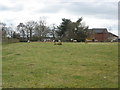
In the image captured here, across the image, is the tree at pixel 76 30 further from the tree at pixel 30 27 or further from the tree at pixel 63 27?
the tree at pixel 30 27

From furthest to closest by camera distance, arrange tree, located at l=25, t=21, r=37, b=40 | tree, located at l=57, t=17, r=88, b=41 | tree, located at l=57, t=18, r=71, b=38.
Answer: tree, located at l=25, t=21, r=37, b=40 < tree, located at l=57, t=18, r=71, b=38 < tree, located at l=57, t=17, r=88, b=41

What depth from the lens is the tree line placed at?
55.9 m

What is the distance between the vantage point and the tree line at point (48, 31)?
55.9m

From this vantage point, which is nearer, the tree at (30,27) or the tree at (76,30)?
the tree at (76,30)

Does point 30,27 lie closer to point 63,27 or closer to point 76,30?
point 63,27

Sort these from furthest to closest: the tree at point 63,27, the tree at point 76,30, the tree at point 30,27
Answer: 1. the tree at point 30,27
2. the tree at point 63,27
3. the tree at point 76,30

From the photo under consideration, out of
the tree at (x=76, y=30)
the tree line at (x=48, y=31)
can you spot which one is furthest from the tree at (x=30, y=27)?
the tree at (x=76, y=30)

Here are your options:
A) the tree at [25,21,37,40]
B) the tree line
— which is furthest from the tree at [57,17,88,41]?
the tree at [25,21,37,40]

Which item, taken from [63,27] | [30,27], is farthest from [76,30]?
[30,27]

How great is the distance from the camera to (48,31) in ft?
217

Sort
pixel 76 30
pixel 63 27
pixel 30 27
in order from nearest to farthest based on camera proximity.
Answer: pixel 76 30, pixel 63 27, pixel 30 27

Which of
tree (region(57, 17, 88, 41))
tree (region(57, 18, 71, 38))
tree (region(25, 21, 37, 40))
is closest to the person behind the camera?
tree (region(57, 17, 88, 41))

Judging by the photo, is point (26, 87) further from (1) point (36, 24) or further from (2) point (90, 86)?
(1) point (36, 24)

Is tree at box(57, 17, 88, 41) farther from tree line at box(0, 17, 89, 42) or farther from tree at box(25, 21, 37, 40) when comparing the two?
tree at box(25, 21, 37, 40)
